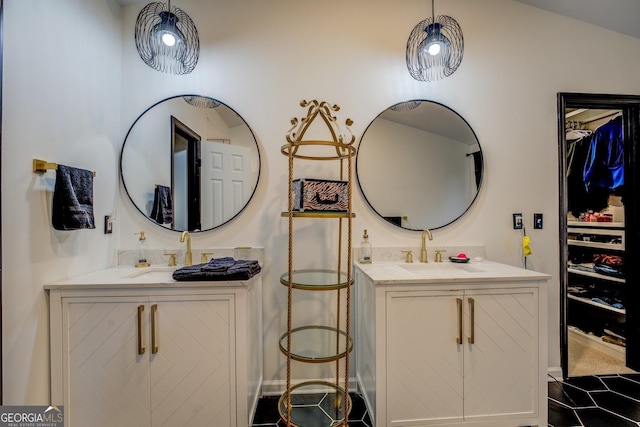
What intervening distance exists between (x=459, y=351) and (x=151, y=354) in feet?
5.28

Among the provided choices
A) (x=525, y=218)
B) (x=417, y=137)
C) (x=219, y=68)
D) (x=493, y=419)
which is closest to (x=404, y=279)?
(x=493, y=419)

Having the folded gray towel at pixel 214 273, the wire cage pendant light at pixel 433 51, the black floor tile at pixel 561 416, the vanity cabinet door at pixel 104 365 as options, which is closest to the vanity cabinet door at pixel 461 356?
the black floor tile at pixel 561 416

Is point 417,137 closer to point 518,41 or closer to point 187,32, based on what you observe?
point 518,41

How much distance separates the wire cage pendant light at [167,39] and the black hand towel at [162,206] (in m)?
0.79

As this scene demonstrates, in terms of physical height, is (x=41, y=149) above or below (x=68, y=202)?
above

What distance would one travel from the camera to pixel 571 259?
3.05m

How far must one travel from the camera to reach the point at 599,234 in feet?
8.77

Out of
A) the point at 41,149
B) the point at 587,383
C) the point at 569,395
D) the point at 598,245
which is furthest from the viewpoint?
the point at 598,245

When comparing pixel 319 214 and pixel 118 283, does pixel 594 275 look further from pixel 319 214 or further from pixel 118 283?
pixel 118 283

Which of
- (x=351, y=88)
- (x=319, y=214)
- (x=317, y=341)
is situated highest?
(x=351, y=88)

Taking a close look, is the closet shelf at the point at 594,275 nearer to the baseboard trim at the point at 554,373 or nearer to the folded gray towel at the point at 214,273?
the baseboard trim at the point at 554,373

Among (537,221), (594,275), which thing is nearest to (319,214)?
(537,221)

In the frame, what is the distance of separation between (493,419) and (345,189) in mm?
1493

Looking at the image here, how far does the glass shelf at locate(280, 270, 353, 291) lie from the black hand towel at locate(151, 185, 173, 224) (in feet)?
2.89
